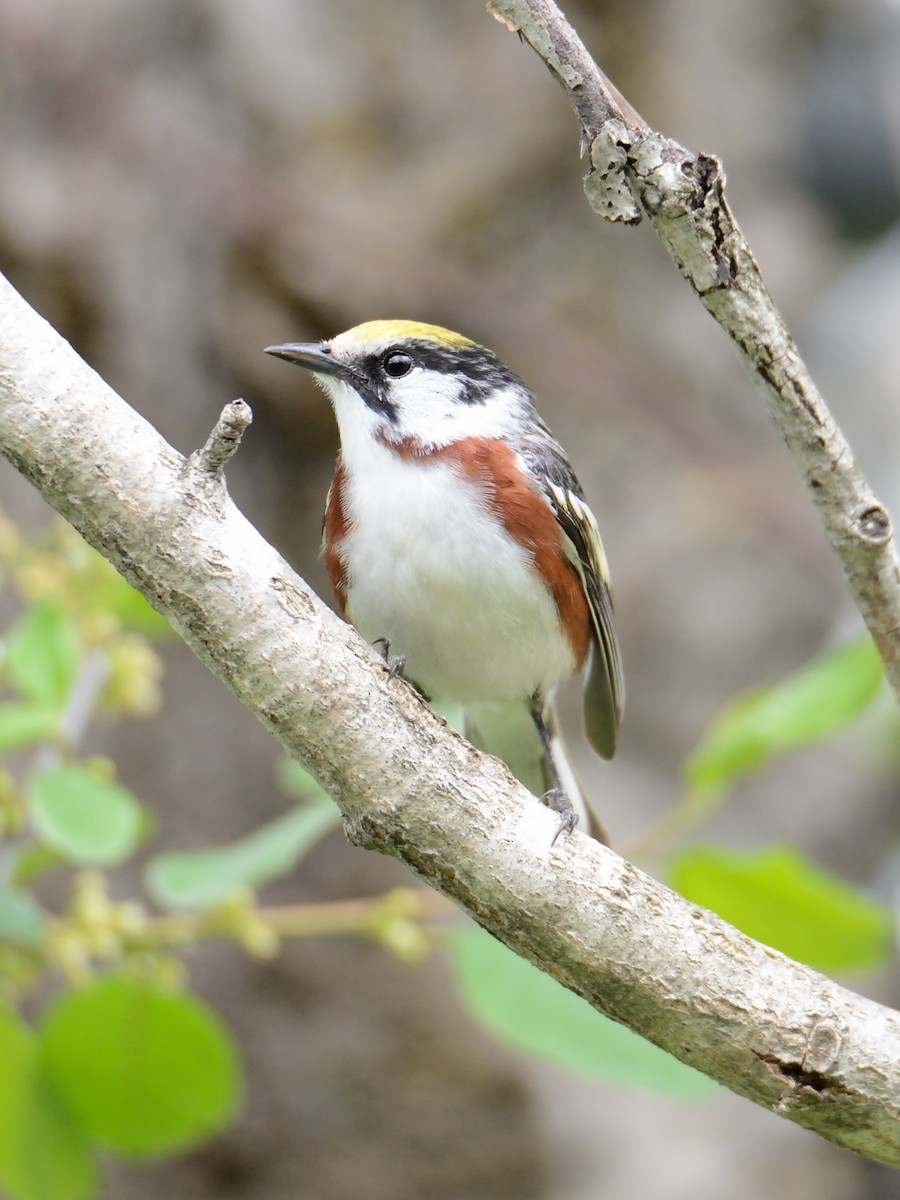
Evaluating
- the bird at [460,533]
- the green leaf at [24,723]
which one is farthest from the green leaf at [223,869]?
the bird at [460,533]

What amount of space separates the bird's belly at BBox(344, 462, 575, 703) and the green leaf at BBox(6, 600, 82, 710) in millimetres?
555

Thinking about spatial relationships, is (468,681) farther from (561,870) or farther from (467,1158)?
(467,1158)

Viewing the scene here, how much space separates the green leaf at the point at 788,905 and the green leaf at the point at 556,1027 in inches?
9.7

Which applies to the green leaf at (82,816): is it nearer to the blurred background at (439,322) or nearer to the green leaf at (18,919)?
the green leaf at (18,919)

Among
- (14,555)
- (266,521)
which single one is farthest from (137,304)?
(14,555)

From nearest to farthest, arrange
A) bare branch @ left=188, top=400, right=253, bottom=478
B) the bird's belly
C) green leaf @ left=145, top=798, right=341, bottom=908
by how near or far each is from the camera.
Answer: bare branch @ left=188, top=400, right=253, bottom=478 < green leaf @ left=145, top=798, right=341, bottom=908 < the bird's belly

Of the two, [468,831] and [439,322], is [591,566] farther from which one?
[439,322]

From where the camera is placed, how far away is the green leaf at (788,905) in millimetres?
2025

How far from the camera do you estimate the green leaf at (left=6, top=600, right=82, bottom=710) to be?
7.06ft

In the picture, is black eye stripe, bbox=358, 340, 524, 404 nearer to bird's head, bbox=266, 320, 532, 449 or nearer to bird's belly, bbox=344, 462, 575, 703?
bird's head, bbox=266, 320, 532, 449

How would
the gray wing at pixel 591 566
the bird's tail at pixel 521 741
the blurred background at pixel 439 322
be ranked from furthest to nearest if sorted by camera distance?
the blurred background at pixel 439 322 < the bird's tail at pixel 521 741 < the gray wing at pixel 591 566

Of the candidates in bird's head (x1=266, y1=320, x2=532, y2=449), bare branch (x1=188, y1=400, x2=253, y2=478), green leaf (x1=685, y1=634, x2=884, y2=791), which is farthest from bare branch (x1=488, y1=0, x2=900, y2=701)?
bird's head (x1=266, y1=320, x2=532, y2=449)

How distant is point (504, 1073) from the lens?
11.6ft

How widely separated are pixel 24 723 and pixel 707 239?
1234mm
